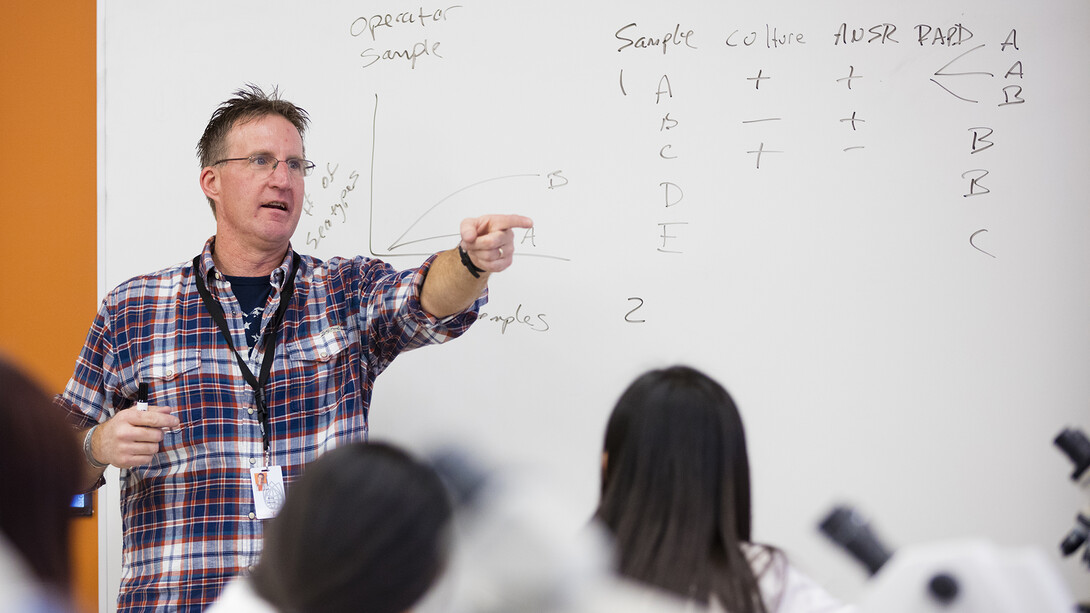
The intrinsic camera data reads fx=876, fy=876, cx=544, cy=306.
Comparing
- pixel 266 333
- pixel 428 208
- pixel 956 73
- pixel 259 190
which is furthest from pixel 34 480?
pixel 956 73

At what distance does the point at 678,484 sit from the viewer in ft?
3.93

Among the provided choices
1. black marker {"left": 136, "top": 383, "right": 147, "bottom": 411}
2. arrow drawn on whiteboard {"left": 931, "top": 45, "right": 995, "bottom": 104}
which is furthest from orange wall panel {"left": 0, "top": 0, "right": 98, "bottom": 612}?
arrow drawn on whiteboard {"left": 931, "top": 45, "right": 995, "bottom": 104}

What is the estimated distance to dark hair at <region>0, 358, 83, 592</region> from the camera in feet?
3.52

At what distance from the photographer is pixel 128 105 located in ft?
8.00

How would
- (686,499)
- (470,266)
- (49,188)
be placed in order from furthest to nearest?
1. (49,188)
2. (470,266)
3. (686,499)

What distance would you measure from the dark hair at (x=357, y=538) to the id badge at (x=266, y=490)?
96 cm

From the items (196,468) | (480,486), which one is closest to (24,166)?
(196,468)

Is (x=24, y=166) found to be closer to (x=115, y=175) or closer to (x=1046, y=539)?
(x=115, y=175)

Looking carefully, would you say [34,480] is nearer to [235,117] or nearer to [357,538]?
[357,538]

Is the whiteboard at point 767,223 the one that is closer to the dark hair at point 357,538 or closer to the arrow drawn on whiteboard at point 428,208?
the arrow drawn on whiteboard at point 428,208

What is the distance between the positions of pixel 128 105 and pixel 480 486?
6.32ft

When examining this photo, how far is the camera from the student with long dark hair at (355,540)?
0.87 metres

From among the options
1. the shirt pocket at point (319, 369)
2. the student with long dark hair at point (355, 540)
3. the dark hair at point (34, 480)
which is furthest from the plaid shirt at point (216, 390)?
the student with long dark hair at point (355, 540)

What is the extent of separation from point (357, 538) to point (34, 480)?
49cm
